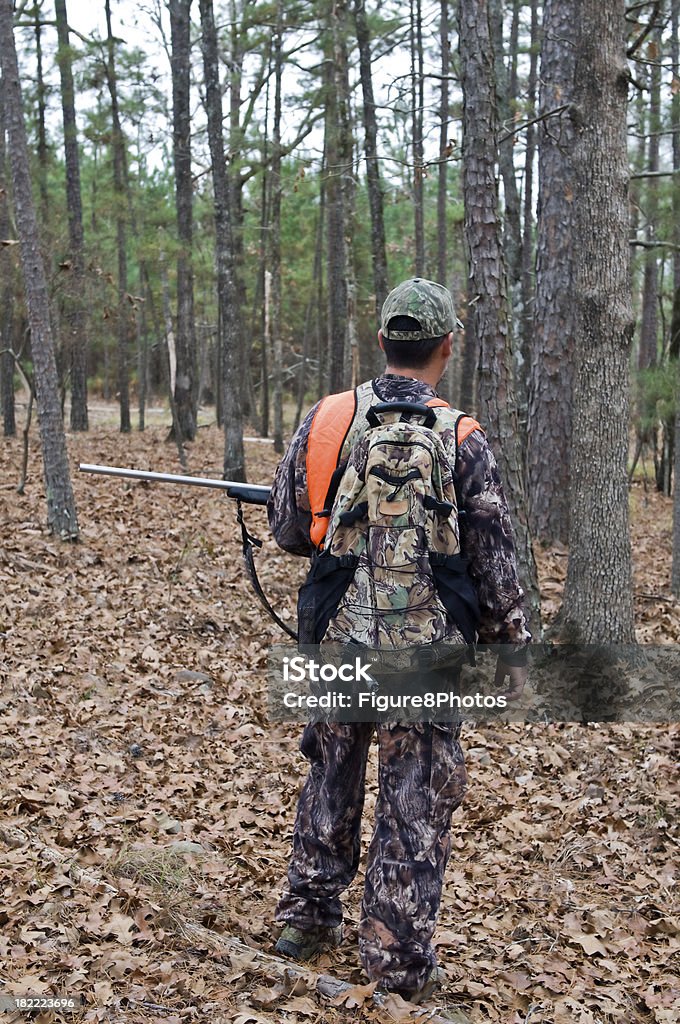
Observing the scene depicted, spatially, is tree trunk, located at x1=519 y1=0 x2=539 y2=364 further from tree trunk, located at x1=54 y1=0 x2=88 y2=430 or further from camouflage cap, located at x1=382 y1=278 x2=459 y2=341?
camouflage cap, located at x1=382 y1=278 x2=459 y2=341

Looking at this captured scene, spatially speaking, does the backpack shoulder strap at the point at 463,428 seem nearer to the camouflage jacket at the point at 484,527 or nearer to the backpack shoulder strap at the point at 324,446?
the camouflage jacket at the point at 484,527

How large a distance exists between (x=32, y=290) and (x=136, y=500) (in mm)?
4060

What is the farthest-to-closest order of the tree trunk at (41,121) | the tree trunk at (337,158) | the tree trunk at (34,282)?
1. the tree trunk at (41,121)
2. the tree trunk at (337,158)
3. the tree trunk at (34,282)

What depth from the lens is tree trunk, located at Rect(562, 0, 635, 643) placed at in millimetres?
7215

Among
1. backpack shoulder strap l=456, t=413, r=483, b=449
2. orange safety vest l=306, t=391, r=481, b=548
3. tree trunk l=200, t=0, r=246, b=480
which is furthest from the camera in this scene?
tree trunk l=200, t=0, r=246, b=480

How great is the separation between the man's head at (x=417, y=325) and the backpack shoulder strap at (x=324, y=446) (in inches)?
9.4

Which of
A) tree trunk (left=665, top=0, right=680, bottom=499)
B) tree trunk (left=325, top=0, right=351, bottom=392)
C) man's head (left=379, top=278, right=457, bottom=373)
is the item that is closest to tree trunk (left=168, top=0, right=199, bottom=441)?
tree trunk (left=325, top=0, right=351, bottom=392)

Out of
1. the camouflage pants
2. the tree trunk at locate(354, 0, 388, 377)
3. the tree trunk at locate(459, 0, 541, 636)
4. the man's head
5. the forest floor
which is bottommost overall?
the forest floor

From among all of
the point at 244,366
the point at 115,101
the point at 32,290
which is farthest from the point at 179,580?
the point at 244,366

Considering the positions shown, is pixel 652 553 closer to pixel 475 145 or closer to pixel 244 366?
pixel 475 145

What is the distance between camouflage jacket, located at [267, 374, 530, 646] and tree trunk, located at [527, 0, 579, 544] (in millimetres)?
8188

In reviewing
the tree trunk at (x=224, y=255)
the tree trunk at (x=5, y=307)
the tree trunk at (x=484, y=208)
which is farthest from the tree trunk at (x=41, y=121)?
the tree trunk at (x=484, y=208)

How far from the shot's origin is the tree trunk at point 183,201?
1839cm

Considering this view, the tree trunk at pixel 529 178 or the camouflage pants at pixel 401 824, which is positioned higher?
the tree trunk at pixel 529 178
